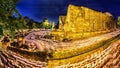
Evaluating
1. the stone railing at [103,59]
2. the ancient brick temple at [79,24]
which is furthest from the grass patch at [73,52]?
the ancient brick temple at [79,24]

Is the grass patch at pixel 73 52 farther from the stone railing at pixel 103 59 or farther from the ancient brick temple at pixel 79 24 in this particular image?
the ancient brick temple at pixel 79 24

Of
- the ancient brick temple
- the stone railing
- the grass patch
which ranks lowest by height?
the stone railing

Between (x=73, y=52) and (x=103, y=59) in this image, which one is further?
(x=103, y=59)

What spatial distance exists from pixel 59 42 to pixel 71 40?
1.03 feet

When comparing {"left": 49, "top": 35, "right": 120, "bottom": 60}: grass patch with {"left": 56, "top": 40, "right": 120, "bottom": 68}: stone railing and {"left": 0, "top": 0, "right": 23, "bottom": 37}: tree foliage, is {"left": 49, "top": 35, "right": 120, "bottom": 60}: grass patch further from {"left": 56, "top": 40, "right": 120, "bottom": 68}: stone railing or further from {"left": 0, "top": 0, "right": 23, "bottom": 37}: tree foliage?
{"left": 0, "top": 0, "right": 23, "bottom": 37}: tree foliage

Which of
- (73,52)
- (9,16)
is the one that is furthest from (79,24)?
(9,16)

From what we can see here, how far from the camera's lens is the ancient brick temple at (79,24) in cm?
549

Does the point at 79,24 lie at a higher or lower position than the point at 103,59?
higher

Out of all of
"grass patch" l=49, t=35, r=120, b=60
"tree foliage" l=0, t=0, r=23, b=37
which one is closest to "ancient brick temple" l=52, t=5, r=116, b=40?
"grass patch" l=49, t=35, r=120, b=60

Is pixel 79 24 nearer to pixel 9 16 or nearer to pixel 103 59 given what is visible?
pixel 103 59

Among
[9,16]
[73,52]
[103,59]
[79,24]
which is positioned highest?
[9,16]

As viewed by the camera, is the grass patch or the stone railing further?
the stone railing

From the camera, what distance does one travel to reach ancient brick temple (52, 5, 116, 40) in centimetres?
549

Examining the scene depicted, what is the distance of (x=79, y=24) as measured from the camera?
564 centimetres
